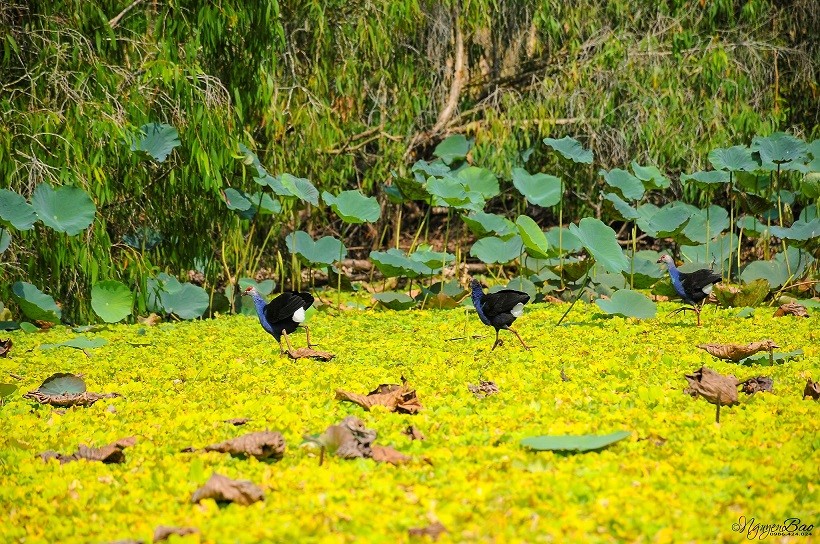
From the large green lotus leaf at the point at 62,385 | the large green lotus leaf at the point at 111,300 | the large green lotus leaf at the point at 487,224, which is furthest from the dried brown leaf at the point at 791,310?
the large green lotus leaf at the point at 62,385

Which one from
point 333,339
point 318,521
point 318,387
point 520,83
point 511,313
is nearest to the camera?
point 318,521

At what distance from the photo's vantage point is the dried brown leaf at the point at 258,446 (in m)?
3.34

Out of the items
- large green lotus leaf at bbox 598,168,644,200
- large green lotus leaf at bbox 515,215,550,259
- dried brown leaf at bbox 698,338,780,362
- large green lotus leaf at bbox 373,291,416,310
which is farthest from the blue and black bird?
large green lotus leaf at bbox 598,168,644,200

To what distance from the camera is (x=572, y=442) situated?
10.8 feet

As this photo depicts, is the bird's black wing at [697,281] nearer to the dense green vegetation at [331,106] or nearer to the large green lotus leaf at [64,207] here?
the dense green vegetation at [331,106]

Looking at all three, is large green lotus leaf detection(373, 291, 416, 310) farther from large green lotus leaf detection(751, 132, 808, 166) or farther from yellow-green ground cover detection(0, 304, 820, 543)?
large green lotus leaf detection(751, 132, 808, 166)

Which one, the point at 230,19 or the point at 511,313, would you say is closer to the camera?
the point at 511,313

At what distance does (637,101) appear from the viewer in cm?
975

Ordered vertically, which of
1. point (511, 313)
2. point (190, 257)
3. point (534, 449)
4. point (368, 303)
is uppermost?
point (534, 449)

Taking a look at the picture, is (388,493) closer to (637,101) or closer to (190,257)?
(190,257)

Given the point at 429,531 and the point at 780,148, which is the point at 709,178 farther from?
the point at 429,531

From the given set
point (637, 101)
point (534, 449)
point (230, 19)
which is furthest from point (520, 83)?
point (534, 449)

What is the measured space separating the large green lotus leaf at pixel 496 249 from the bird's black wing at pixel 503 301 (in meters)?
2.81

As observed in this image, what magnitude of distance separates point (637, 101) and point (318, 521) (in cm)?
795
